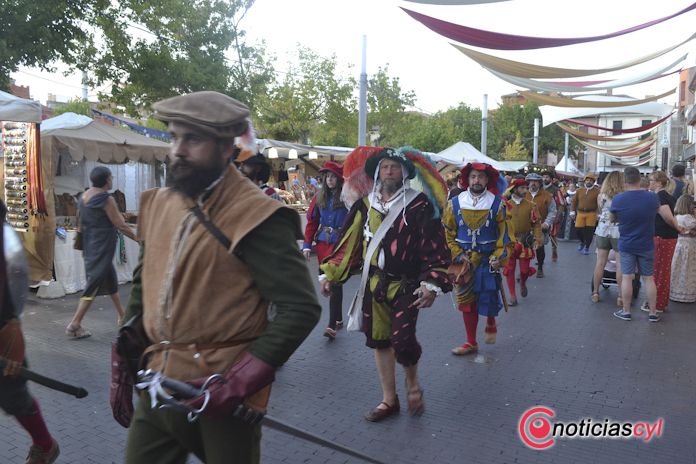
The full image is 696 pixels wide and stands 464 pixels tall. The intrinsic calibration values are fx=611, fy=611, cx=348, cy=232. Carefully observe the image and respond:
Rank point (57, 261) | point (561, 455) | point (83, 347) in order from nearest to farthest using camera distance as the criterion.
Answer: point (561, 455), point (83, 347), point (57, 261)

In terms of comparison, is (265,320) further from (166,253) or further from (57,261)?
(57,261)

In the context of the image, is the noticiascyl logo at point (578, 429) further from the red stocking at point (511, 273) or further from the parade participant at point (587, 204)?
the parade participant at point (587, 204)

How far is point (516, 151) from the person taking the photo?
56.5m

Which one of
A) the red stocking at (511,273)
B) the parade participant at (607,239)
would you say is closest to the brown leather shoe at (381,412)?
the red stocking at (511,273)

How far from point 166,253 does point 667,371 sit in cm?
499

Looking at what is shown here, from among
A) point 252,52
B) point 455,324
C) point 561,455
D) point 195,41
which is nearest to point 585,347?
point 455,324

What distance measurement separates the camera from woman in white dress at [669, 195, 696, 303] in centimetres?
818

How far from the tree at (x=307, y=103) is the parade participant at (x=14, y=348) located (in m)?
32.6

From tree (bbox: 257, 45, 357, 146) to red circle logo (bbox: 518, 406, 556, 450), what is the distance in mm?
32002

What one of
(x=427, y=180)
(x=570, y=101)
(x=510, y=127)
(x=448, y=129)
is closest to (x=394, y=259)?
(x=427, y=180)

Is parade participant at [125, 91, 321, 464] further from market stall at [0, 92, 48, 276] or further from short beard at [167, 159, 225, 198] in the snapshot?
market stall at [0, 92, 48, 276]

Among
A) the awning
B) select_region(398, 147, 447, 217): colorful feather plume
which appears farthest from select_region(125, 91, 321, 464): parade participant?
the awning

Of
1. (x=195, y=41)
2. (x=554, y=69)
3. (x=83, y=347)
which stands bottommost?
(x=83, y=347)

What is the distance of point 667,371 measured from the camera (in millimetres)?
5457
